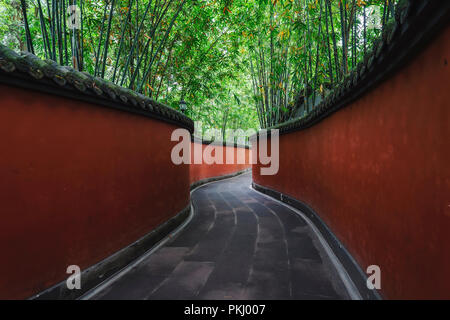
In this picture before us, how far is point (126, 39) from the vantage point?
4680 millimetres

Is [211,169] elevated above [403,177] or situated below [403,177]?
below

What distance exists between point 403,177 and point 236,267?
1.99 m

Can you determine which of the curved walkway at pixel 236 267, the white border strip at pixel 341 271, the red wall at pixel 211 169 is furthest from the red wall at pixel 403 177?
the red wall at pixel 211 169

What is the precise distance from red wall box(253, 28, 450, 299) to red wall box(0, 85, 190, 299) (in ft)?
8.08

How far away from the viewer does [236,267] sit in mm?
2949

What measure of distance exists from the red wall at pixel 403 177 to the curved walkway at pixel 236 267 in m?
0.53

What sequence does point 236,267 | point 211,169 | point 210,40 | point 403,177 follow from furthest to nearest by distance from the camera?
point 211,169 < point 210,40 < point 236,267 < point 403,177

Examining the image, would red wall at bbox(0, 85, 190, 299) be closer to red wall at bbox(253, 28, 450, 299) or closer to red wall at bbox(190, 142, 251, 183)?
red wall at bbox(253, 28, 450, 299)

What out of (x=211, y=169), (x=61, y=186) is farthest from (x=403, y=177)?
(x=211, y=169)

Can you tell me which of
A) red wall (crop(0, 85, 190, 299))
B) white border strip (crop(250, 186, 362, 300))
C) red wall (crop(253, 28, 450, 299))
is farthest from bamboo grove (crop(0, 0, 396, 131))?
white border strip (crop(250, 186, 362, 300))

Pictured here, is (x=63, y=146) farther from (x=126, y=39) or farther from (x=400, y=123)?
(x=126, y=39)

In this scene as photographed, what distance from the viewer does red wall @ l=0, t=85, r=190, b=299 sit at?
69.7 inches

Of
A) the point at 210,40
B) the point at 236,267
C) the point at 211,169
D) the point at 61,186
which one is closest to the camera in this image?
the point at 61,186

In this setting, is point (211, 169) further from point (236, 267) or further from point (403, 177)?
point (403, 177)
